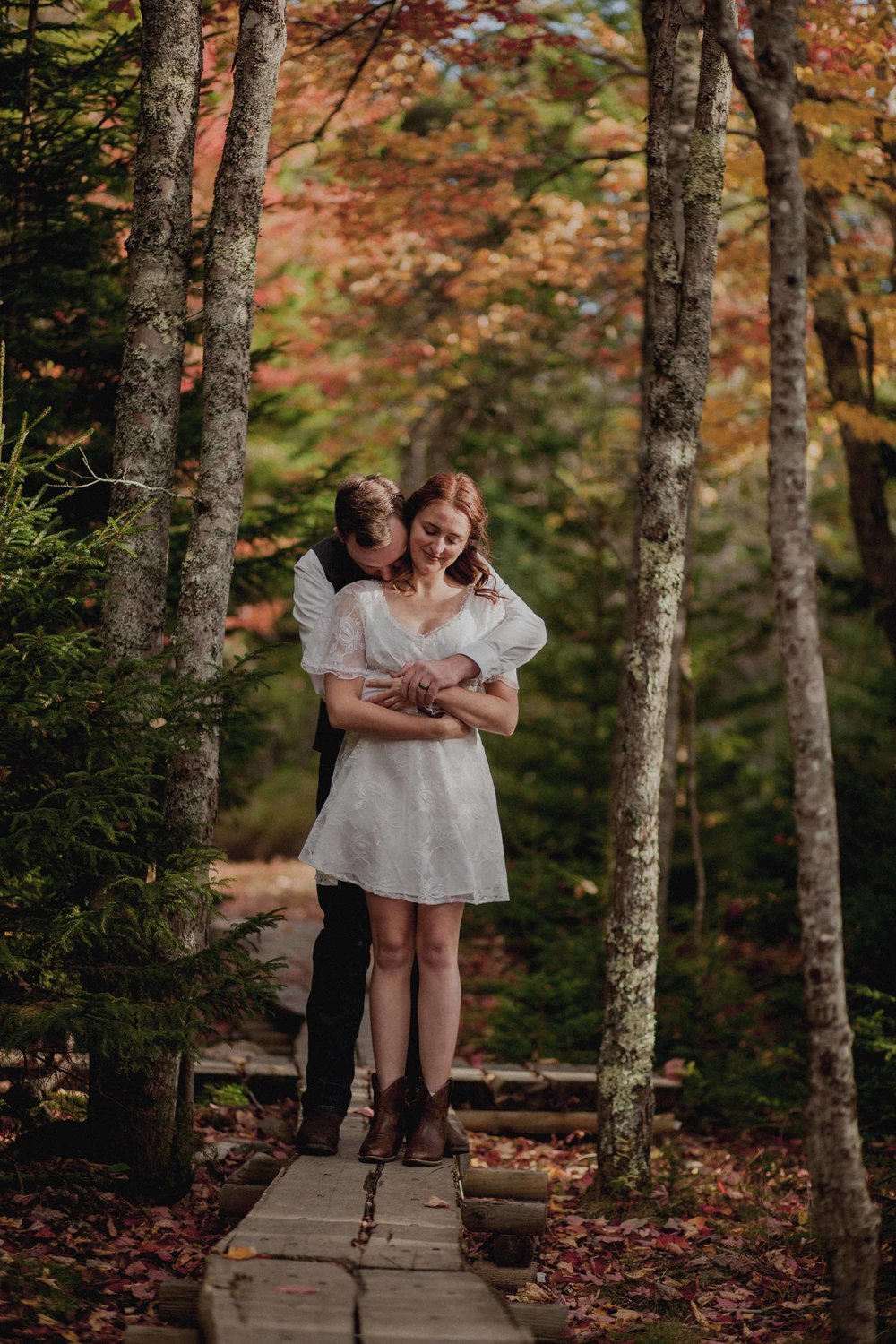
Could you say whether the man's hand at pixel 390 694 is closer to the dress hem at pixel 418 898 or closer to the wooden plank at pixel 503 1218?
the dress hem at pixel 418 898

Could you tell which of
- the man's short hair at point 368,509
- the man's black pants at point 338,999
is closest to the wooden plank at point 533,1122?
the man's black pants at point 338,999

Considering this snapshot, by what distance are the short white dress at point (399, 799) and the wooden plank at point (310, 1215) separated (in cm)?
91

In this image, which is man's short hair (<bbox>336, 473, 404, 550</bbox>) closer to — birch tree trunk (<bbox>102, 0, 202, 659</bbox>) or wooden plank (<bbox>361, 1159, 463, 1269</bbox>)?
birch tree trunk (<bbox>102, 0, 202, 659</bbox>)

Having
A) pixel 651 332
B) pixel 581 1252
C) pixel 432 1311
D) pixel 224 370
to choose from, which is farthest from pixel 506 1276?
pixel 651 332

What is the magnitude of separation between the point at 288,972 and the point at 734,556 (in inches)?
614

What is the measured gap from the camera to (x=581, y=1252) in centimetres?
422

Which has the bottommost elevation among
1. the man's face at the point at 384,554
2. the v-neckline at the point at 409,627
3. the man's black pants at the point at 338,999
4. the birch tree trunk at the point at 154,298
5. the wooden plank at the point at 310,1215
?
the wooden plank at the point at 310,1215

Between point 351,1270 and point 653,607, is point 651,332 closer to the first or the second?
point 653,607

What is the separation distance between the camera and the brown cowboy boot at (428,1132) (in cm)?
400

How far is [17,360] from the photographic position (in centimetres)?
563

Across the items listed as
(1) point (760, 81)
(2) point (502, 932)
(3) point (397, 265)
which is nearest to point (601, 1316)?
(1) point (760, 81)

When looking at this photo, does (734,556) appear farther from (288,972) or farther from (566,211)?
(288,972)

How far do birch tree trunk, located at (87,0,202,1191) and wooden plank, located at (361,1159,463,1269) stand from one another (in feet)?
3.48

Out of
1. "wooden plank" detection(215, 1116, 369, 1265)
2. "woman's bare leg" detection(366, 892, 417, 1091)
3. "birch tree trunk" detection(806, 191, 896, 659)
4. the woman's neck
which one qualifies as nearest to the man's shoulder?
the woman's neck
